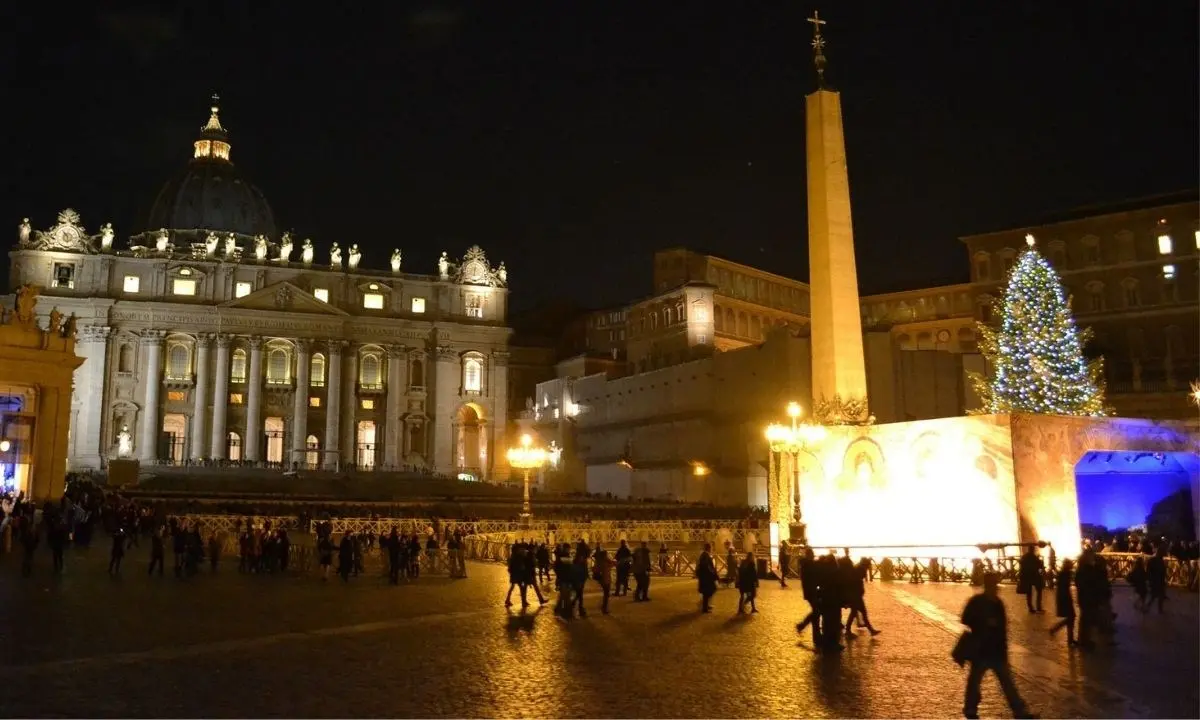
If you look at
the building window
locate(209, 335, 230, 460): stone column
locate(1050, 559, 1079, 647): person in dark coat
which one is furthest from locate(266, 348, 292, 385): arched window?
locate(1050, 559, 1079, 647): person in dark coat

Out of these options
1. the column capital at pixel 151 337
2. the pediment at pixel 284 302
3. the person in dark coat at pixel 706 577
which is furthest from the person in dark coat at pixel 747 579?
the column capital at pixel 151 337

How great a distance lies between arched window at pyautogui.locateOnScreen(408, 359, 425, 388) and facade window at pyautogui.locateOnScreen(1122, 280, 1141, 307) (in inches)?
1981

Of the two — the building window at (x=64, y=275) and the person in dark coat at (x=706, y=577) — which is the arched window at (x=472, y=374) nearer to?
the building window at (x=64, y=275)

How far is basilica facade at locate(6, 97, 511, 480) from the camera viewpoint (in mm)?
68562

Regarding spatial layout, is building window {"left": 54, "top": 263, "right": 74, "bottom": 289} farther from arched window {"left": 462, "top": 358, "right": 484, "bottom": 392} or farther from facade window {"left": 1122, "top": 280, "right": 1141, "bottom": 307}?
facade window {"left": 1122, "top": 280, "right": 1141, "bottom": 307}

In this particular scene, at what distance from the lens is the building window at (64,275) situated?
68.9 meters

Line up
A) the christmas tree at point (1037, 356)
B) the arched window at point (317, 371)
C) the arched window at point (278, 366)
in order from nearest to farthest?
1. the christmas tree at point (1037, 356)
2. the arched window at point (278, 366)
3. the arched window at point (317, 371)

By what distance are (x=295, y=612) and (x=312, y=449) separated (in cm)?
6027

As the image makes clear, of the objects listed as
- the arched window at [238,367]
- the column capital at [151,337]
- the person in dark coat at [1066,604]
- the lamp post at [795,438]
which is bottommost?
the person in dark coat at [1066,604]

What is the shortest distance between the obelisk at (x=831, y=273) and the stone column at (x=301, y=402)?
188 feet

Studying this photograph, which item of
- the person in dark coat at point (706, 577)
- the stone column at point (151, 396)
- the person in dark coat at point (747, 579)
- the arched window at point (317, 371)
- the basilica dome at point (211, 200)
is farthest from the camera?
the basilica dome at point (211, 200)

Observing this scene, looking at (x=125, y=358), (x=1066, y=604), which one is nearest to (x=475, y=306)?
(x=125, y=358)

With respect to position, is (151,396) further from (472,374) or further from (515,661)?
(515,661)

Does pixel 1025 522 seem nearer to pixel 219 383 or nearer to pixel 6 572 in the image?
pixel 6 572
